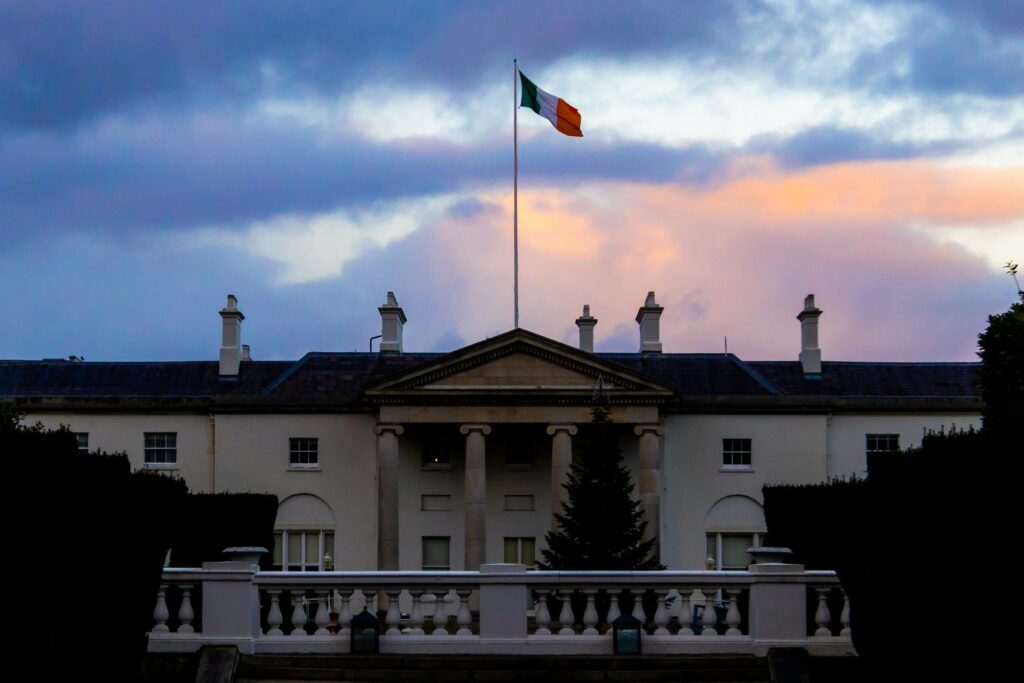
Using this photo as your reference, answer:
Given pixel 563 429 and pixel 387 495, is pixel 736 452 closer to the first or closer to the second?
pixel 563 429

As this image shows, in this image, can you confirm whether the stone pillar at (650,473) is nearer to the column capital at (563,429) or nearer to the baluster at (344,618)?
the column capital at (563,429)

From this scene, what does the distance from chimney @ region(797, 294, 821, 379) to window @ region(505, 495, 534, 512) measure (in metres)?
12.2

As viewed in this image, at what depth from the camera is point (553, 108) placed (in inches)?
1838

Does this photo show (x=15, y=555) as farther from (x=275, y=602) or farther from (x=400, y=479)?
(x=400, y=479)

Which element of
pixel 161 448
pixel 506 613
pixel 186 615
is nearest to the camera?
pixel 506 613

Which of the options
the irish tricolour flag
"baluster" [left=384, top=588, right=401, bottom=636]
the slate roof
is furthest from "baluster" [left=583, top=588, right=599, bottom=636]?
the slate roof

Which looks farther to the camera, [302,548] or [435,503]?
[435,503]

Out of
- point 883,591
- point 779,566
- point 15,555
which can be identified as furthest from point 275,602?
point 883,591

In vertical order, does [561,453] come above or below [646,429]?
below

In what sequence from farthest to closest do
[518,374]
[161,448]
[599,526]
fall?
[161,448]
[518,374]
[599,526]

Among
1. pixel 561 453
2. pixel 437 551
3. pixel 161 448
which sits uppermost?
pixel 161 448

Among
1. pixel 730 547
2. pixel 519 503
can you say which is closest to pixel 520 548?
pixel 519 503

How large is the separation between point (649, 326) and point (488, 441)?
28.8 ft

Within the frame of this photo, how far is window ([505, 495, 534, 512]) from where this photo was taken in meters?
52.0
